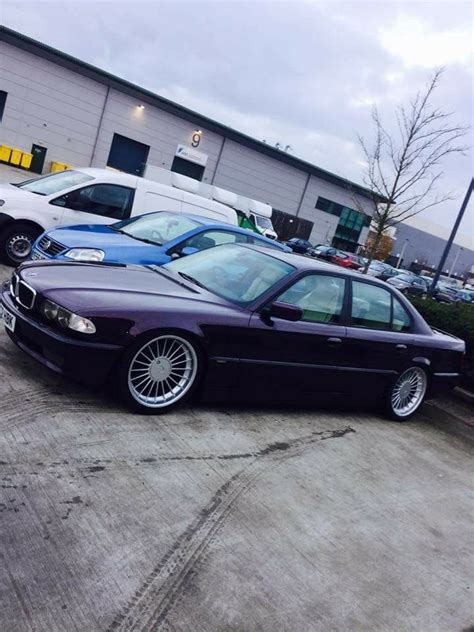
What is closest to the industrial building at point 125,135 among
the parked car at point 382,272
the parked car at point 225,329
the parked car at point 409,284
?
the parked car at point 409,284

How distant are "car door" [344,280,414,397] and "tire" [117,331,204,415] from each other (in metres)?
1.64

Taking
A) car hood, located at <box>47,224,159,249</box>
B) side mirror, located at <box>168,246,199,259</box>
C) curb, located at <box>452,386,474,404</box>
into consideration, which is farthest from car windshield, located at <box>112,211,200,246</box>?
curb, located at <box>452,386,474,404</box>

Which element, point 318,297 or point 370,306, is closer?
point 318,297

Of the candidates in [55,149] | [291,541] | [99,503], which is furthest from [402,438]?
[55,149]

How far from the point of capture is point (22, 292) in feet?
14.3

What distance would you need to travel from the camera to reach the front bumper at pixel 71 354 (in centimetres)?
394

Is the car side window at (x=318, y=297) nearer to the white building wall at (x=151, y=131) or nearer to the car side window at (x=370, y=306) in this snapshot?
the car side window at (x=370, y=306)

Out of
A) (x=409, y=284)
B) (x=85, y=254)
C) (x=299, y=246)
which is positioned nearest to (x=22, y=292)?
(x=85, y=254)

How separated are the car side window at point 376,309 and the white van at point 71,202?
474cm

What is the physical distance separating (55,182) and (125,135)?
32.6 meters

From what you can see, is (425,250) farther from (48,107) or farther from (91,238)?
(91,238)

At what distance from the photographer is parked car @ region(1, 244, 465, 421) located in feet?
13.3

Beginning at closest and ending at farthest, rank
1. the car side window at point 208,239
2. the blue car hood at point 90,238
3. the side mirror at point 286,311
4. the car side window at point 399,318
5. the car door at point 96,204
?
the side mirror at point 286,311, the car side window at point 399,318, the blue car hood at point 90,238, the car side window at point 208,239, the car door at point 96,204

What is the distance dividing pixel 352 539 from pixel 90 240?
4951mm
